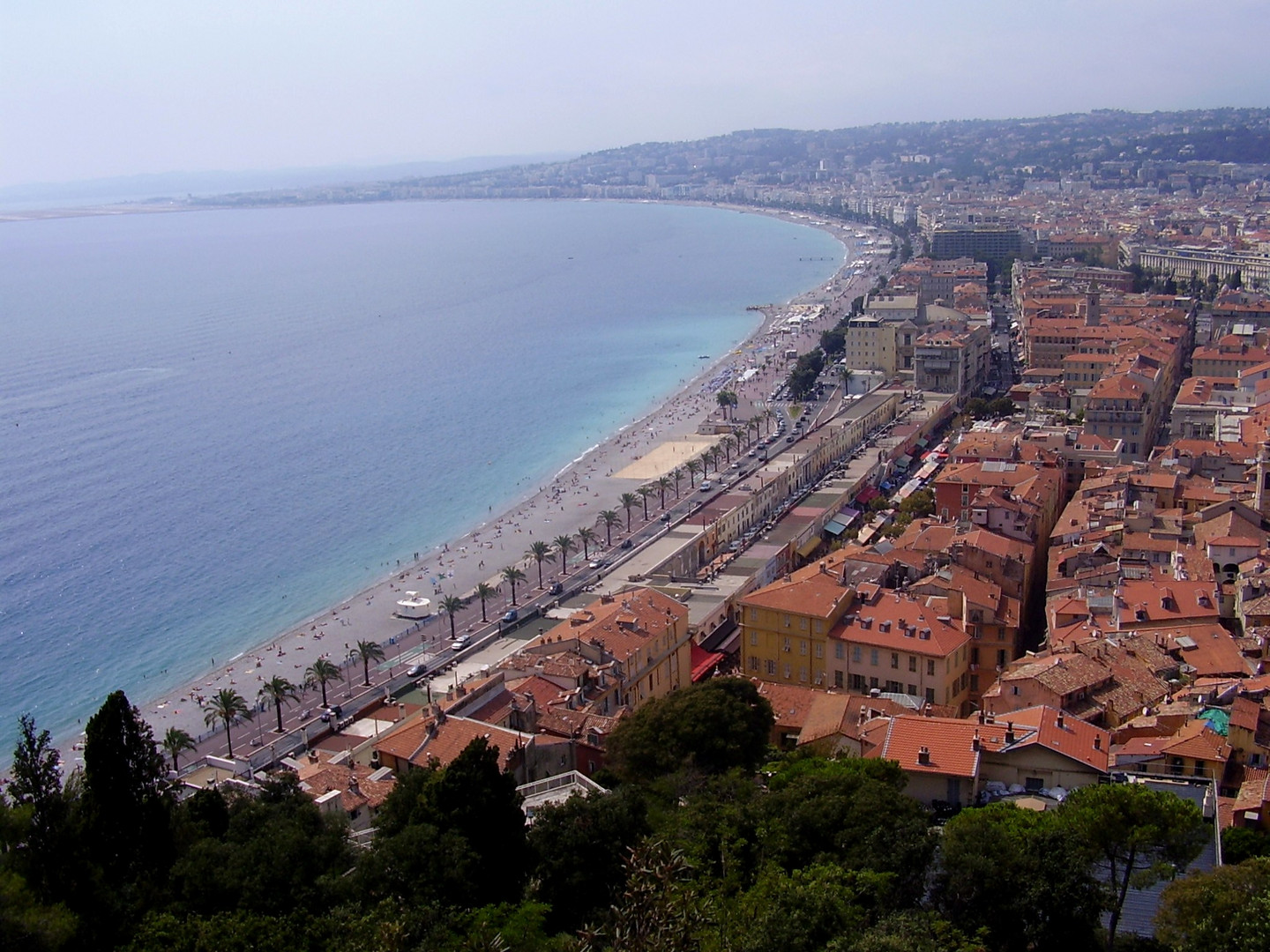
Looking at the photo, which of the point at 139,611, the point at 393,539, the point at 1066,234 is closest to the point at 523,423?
the point at 393,539

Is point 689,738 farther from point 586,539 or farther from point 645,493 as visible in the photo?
point 645,493

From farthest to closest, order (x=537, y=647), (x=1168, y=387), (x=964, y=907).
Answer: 1. (x=1168, y=387)
2. (x=537, y=647)
3. (x=964, y=907)

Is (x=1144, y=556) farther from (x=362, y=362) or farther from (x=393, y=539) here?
(x=362, y=362)

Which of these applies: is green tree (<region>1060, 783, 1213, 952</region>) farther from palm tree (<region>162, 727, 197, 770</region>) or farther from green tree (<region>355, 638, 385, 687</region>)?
green tree (<region>355, 638, 385, 687</region>)

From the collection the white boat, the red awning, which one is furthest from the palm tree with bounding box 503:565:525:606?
the red awning

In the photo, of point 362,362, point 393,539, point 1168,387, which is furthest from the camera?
point 362,362

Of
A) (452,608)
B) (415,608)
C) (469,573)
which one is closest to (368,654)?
(452,608)
